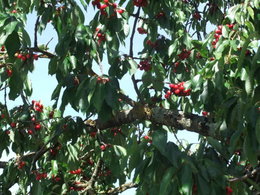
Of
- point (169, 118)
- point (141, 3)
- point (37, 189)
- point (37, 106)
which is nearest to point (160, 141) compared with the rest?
point (169, 118)

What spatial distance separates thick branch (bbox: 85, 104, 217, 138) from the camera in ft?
9.54

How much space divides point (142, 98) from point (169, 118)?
341 millimetres

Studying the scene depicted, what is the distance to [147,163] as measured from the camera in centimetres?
210

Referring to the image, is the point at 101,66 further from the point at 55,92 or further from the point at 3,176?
the point at 3,176

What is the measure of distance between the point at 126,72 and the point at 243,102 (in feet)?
4.28

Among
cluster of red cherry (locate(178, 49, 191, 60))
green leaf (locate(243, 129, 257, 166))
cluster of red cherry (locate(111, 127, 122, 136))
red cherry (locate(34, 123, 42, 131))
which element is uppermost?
cluster of red cherry (locate(178, 49, 191, 60))

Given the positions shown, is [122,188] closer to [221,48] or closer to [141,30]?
[141,30]

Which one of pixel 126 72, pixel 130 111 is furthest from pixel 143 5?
pixel 130 111

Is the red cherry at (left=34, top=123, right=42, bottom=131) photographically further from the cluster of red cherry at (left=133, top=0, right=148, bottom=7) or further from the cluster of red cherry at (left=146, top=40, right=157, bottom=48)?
the cluster of red cherry at (left=133, top=0, right=148, bottom=7)

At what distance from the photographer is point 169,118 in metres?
3.07

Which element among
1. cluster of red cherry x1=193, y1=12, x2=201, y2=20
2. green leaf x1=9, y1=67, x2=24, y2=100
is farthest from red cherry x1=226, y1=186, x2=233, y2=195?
cluster of red cherry x1=193, y1=12, x2=201, y2=20

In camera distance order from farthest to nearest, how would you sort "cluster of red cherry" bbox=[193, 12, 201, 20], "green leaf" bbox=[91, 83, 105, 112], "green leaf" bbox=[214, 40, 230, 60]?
"cluster of red cherry" bbox=[193, 12, 201, 20] → "green leaf" bbox=[91, 83, 105, 112] → "green leaf" bbox=[214, 40, 230, 60]

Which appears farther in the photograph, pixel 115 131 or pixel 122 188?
pixel 122 188

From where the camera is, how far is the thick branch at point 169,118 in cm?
291
